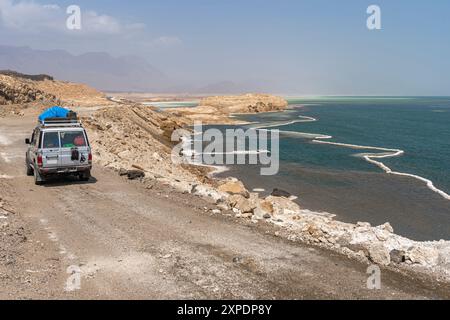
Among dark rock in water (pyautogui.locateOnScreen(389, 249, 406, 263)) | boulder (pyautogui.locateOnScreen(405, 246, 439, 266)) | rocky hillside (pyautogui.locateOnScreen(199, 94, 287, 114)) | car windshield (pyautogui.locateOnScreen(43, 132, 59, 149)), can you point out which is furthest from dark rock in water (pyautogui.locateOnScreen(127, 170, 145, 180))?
rocky hillside (pyautogui.locateOnScreen(199, 94, 287, 114))

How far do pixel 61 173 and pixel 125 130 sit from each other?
2283 cm

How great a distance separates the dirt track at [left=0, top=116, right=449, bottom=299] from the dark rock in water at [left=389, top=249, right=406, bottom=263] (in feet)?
5.31

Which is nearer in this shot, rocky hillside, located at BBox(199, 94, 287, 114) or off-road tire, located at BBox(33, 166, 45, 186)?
off-road tire, located at BBox(33, 166, 45, 186)

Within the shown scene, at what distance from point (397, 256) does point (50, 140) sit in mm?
13339

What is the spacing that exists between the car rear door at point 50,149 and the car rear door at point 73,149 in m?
0.19

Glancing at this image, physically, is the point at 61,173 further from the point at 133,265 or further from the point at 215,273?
the point at 215,273

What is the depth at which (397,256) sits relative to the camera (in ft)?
37.9

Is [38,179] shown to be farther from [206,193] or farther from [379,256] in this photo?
[379,256]

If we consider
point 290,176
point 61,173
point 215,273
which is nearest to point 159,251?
point 215,273

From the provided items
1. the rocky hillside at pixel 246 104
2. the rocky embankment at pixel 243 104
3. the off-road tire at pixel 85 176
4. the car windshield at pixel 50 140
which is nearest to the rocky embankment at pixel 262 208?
the off-road tire at pixel 85 176

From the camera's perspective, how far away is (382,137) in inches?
2685

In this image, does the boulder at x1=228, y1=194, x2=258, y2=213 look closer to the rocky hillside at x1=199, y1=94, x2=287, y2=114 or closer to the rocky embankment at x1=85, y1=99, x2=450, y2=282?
the rocky embankment at x1=85, y1=99, x2=450, y2=282

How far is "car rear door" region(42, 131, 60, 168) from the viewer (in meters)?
17.1

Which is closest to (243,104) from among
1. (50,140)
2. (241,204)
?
(50,140)
